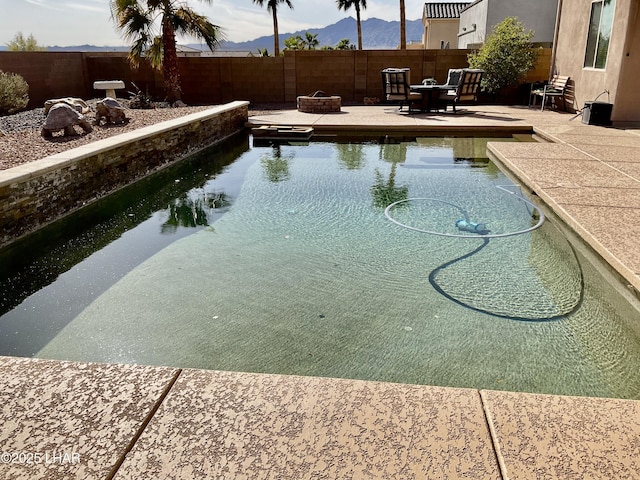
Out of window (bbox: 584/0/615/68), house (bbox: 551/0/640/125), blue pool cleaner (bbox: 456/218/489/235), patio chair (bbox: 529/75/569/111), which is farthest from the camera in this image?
patio chair (bbox: 529/75/569/111)

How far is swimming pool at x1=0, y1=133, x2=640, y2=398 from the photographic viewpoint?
264cm

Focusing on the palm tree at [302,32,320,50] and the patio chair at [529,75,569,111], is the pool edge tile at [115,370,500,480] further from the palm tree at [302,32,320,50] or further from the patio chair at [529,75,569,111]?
the palm tree at [302,32,320,50]

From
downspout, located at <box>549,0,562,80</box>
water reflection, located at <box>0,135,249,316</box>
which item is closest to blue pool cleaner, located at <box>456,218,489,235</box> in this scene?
water reflection, located at <box>0,135,249,316</box>

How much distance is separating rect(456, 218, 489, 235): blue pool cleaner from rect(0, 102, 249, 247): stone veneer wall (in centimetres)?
391

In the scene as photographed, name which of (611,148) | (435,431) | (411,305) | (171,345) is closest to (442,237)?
(411,305)

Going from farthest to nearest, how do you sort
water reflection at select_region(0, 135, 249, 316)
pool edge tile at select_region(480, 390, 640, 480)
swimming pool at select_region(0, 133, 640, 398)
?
water reflection at select_region(0, 135, 249, 316) < swimming pool at select_region(0, 133, 640, 398) < pool edge tile at select_region(480, 390, 640, 480)

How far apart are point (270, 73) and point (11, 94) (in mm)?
6830

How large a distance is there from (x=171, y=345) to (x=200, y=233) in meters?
2.00

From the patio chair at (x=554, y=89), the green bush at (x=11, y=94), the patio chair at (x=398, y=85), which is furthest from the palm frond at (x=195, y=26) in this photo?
the patio chair at (x=554, y=89)

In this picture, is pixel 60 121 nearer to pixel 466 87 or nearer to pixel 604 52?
pixel 466 87

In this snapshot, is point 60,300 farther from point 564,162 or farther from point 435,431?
point 564,162

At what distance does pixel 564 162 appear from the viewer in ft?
20.3

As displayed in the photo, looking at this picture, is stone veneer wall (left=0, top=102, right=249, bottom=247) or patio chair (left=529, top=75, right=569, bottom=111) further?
patio chair (left=529, top=75, right=569, bottom=111)

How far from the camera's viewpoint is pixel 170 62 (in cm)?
1287
